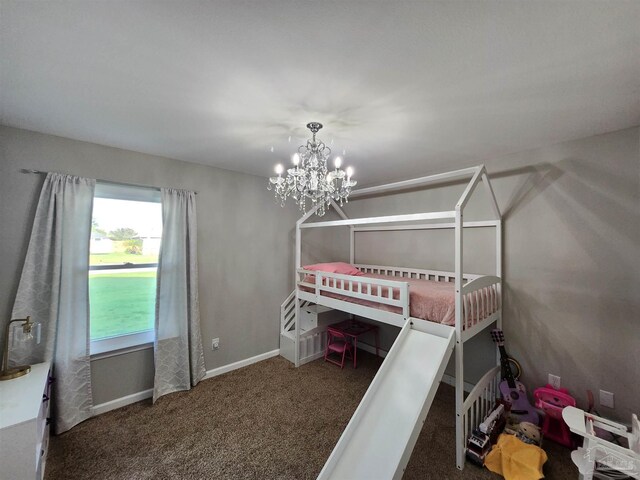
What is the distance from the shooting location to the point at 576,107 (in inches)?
65.4

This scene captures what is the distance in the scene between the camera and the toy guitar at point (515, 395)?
215 centimetres

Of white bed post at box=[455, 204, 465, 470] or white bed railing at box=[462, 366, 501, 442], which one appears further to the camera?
white bed railing at box=[462, 366, 501, 442]

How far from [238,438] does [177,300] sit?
1.45m

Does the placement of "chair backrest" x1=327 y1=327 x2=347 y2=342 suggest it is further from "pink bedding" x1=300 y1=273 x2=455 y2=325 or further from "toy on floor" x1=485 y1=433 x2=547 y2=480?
"toy on floor" x1=485 y1=433 x2=547 y2=480

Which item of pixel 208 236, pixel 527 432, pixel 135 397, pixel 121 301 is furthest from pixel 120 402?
pixel 527 432

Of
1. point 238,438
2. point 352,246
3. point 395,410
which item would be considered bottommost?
point 238,438

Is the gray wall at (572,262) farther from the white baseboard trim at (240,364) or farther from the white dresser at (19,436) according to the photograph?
the white dresser at (19,436)

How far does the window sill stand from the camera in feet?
7.61

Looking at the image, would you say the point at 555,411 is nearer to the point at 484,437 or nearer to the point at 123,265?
the point at 484,437

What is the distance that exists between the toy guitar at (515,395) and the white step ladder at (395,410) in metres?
0.96

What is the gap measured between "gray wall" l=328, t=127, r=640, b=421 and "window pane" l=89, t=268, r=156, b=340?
3507 mm

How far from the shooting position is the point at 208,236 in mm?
2949

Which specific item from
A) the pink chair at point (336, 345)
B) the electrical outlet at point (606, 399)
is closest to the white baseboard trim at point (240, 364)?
the pink chair at point (336, 345)

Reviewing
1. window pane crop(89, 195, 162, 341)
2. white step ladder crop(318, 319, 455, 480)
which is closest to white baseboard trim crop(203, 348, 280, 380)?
window pane crop(89, 195, 162, 341)
